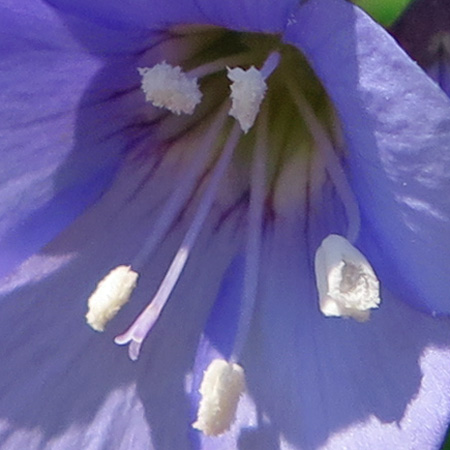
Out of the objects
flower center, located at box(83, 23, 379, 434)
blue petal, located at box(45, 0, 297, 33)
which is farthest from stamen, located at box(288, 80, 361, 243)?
blue petal, located at box(45, 0, 297, 33)

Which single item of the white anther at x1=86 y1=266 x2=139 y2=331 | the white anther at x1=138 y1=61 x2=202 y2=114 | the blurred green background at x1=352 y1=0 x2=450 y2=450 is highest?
the blurred green background at x1=352 y1=0 x2=450 y2=450


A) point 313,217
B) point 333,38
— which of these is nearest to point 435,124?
point 333,38

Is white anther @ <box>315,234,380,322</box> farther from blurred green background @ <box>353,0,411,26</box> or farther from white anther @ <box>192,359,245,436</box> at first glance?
blurred green background @ <box>353,0,411,26</box>

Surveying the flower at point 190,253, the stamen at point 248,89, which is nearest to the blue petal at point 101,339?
the flower at point 190,253

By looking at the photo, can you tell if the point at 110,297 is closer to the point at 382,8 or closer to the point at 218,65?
the point at 218,65

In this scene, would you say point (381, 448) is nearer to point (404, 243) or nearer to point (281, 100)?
point (404, 243)
